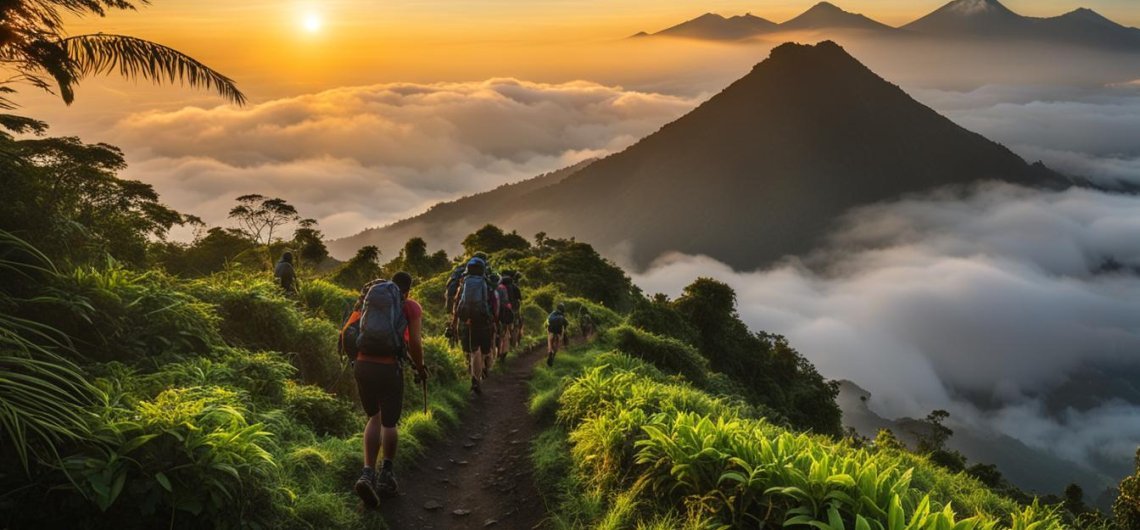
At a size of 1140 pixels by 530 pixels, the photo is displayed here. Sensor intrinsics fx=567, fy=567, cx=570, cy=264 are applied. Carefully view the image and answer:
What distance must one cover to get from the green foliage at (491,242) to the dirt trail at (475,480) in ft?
196

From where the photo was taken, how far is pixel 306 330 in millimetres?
10195

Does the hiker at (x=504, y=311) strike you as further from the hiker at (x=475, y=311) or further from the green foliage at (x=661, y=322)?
the green foliage at (x=661, y=322)

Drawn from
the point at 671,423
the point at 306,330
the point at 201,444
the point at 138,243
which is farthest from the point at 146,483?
the point at 138,243

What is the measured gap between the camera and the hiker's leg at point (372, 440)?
5.73 meters

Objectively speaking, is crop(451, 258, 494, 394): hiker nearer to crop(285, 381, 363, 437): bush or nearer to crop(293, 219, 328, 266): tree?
crop(285, 381, 363, 437): bush

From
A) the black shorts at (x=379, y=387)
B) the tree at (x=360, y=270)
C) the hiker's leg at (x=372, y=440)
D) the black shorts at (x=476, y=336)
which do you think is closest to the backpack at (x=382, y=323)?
the black shorts at (x=379, y=387)

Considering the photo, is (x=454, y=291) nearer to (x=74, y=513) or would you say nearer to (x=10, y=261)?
(x=10, y=261)

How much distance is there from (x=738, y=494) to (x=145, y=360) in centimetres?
604

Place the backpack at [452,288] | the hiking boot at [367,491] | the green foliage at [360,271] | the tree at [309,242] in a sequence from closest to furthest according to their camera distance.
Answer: the hiking boot at [367,491] → the backpack at [452,288] → the green foliage at [360,271] → the tree at [309,242]

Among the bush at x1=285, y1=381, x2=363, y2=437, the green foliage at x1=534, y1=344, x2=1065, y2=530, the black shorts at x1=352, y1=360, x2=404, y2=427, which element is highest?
the black shorts at x1=352, y1=360, x2=404, y2=427

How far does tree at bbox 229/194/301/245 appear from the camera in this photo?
53.8 m

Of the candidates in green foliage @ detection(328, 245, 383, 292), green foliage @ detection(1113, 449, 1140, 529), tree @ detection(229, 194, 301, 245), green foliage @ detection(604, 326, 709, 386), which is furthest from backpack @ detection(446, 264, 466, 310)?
tree @ detection(229, 194, 301, 245)

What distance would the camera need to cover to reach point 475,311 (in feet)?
34.6

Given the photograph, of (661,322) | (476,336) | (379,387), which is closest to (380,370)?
(379,387)
